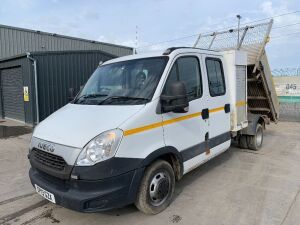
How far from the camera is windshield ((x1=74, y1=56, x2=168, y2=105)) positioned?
3797 millimetres

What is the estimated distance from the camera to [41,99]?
12.2 metres

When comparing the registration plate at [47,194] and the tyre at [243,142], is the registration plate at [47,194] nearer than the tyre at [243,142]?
Yes

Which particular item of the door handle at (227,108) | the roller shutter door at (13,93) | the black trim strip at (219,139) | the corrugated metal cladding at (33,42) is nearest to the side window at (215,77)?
the door handle at (227,108)

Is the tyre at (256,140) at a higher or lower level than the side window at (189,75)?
lower

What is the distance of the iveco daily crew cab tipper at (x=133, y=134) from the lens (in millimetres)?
3160

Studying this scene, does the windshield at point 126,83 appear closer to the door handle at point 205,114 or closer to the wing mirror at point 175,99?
the wing mirror at point 175,99

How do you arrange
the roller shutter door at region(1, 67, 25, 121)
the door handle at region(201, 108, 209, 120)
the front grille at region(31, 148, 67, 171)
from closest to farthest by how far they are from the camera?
1. the front grille at region(31, 148, 67, 171)
2. the door handle at region(201, 108, 209, 120)
3. the roller shutter door at region(1, 67, 25, 121)

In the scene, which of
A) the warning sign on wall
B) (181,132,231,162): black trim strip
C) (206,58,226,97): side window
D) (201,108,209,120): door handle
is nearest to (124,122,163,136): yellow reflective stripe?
(181,132,231,162): black trim strip

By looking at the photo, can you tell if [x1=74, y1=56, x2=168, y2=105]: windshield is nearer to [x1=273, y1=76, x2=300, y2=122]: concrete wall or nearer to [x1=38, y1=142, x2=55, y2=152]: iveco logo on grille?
[x1=38, y1=142, x2=55, y2=152]: iveco logo on grille

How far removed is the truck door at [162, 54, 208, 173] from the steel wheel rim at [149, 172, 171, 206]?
444mm

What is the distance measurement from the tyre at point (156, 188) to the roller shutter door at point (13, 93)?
1129cm

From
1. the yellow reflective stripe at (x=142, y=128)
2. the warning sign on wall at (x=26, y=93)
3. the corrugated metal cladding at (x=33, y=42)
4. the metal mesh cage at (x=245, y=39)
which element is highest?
the corrugated metal cladding at (x=33, y=42)

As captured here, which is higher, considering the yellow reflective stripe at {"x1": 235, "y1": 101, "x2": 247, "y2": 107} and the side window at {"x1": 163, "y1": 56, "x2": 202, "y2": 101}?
the side window at {"x1": 163, "y1": 56, "x2": 202, "y2": 101}

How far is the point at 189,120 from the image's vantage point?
168 inches
